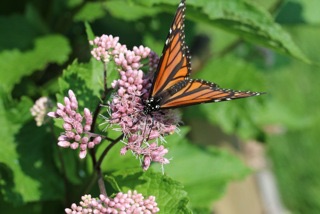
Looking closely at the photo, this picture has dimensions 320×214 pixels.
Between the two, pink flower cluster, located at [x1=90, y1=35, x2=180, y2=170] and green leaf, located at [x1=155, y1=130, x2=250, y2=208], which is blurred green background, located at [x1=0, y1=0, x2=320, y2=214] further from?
pink flower cluster, located at [x1=90, y1=35, x2=180, y2=170]

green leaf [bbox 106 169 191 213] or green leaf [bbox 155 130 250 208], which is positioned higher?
green leaf [bbox 155 130 250 208]

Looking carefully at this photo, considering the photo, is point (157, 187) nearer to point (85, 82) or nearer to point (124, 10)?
point (85, 82)

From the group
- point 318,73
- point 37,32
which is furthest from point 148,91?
point 318,73

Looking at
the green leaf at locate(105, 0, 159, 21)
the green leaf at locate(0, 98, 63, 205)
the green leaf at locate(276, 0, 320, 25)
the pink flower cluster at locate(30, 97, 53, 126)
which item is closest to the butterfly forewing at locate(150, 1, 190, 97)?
the pink flower cluster at locate(30, 97, 53, 126)

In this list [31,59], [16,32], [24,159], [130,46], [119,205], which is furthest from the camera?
[130,46]

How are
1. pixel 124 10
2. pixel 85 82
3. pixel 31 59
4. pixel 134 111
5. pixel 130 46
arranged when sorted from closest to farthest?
pixel 134 111 → pixel 85 82 → pixel 31 59 → pixel 124 10 → pixel 130 46

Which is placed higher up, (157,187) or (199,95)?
(199,95)

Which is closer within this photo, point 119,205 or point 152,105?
point 119,205

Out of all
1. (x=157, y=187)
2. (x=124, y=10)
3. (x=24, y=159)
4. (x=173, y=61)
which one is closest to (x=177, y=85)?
(x=173, y=61)
